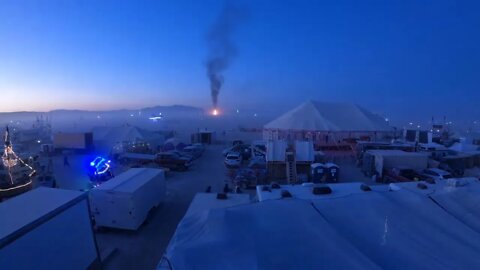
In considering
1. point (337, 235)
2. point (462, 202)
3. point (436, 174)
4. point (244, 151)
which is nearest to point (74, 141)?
point (244, 151)

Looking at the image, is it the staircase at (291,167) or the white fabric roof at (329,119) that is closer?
the staircase at (291,167)

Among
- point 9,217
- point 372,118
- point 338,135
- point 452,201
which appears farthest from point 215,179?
point 372,118

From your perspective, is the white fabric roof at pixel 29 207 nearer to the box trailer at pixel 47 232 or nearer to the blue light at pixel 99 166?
the box trailer at pixel 47 232

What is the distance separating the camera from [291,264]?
2795mm

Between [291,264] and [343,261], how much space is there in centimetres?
56

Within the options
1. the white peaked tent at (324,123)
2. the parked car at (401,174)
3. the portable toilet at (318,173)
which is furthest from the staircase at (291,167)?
the white peaked tent at (324,123)

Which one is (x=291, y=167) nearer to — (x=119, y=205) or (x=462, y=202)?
(x=119, y=205)

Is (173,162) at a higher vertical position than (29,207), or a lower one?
lower

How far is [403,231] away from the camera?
141 inches

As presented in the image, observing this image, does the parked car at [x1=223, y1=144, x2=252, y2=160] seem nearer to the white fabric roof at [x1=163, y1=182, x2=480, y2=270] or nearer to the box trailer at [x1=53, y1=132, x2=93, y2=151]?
the box trailer at [x1=53, y1=132, x2=93, y2=151]

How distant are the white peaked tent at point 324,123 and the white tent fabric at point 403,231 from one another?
93.5ft

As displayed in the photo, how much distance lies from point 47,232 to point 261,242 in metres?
5.64

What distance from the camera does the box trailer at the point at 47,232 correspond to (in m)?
5.46

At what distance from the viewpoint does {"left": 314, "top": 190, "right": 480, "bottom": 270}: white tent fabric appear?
3.00 meters
